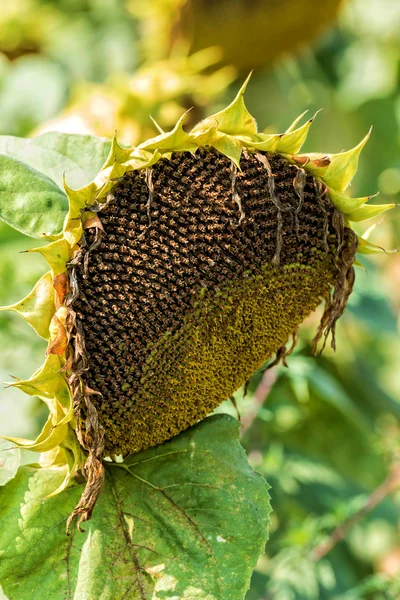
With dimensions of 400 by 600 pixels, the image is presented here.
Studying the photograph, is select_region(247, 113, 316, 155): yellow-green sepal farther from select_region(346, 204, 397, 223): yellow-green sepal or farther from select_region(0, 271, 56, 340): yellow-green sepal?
select_region(0, 271, 56, 340): yellow-green sepal

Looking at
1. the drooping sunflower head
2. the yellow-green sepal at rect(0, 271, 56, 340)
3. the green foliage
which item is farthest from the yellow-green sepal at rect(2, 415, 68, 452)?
the green foliage

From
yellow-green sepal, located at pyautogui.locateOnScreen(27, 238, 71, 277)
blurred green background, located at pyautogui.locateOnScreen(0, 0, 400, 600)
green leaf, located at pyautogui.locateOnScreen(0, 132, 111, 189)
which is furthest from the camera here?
blurred green background, located at pyautogui.locateOnScreen(0, 0, 400, 600)

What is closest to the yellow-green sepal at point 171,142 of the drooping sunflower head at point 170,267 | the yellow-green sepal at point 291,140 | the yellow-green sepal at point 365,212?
the drooping sunflower head at point 170,267

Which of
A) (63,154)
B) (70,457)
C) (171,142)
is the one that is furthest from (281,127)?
(70,457)

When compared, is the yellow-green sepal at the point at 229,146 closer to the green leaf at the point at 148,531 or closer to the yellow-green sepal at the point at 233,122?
the yellow-green sepal at the point at 233,122

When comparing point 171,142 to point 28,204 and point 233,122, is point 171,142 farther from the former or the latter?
point 28,204
